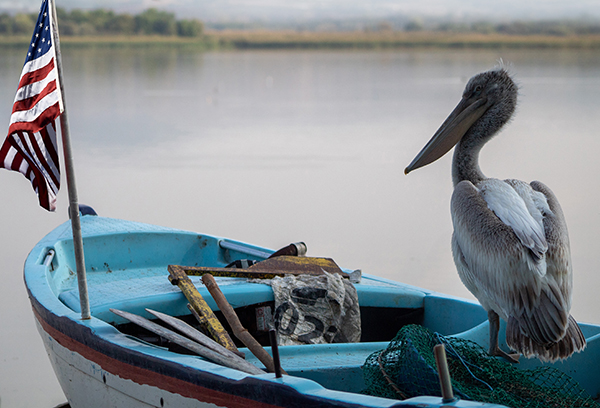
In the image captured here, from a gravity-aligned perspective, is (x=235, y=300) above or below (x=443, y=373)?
below

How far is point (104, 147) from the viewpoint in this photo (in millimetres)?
13914

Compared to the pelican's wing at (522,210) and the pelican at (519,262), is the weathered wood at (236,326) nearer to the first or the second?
the pelican at (519,262)

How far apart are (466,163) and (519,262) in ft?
2.93

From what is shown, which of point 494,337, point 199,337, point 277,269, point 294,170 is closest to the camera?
point 199,337

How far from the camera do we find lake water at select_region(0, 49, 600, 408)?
7.51 meters

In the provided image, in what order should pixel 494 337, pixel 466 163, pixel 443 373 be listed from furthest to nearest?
pixel 466 163, pixel 494 337, pixel 443 373

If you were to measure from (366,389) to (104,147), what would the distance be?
38.2 feet

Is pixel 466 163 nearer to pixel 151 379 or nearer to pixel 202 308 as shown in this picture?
pixel 202 308

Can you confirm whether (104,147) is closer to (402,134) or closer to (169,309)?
(402,134)

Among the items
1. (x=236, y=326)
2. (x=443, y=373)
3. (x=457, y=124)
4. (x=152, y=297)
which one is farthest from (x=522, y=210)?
(x=152, y=297)

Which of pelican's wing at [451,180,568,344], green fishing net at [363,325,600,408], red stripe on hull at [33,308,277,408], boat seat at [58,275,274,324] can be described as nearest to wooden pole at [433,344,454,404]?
green fishing net at [363,325,600,408]

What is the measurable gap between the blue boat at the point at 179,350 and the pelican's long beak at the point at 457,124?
91cm

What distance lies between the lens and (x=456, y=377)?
10.3 ft

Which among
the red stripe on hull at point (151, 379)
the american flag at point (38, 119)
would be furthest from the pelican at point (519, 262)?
the american flag at point (38, 119)
